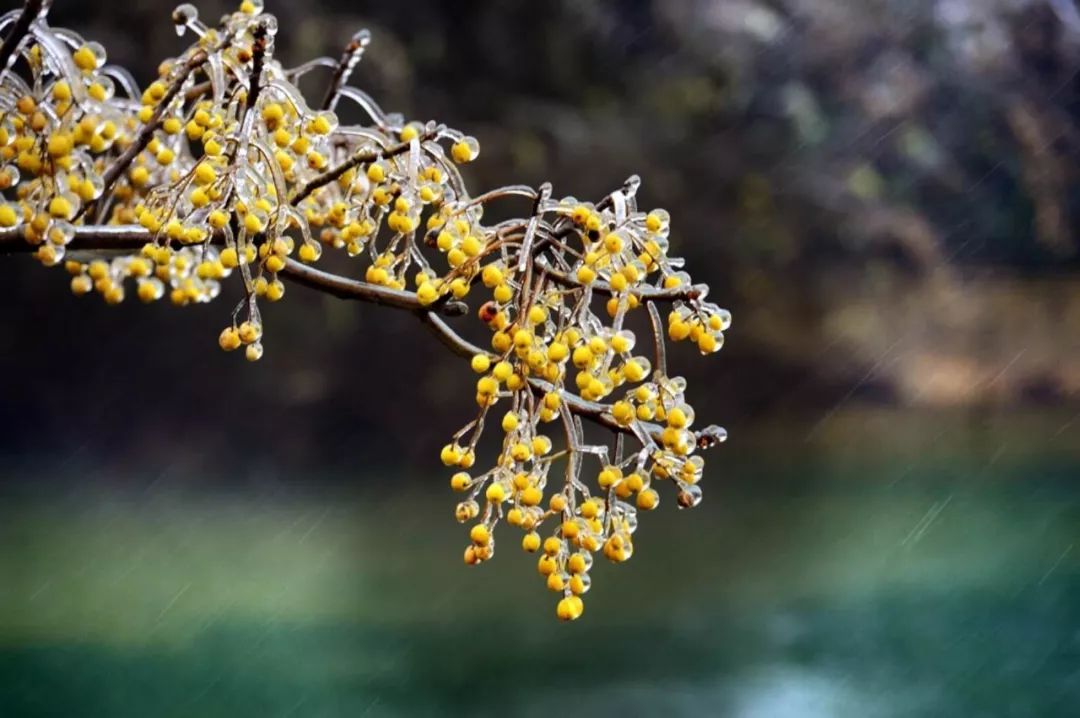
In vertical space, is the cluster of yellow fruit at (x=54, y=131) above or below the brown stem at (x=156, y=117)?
below

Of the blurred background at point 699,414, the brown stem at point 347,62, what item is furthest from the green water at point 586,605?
the brown stem at point 347,62

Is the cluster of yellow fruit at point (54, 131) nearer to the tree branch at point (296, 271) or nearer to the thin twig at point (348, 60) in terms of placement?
the tree branch at point (296, 271)

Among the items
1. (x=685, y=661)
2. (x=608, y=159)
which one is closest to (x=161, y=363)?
(x=608, y=159)

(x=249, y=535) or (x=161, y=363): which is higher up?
(x=161, y=363)

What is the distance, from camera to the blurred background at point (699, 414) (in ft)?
5.61

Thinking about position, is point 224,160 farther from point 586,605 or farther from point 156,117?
point 586,605

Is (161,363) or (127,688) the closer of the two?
(127,688)

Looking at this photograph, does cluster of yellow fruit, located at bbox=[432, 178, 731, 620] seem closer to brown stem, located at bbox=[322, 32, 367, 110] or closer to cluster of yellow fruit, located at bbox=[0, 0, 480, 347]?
cluster of yellow fruit, located at bbox=[0, 0, 480, 347]

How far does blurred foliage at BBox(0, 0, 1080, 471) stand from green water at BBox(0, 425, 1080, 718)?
15 centimetres

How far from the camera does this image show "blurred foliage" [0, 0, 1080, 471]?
69.4 inches

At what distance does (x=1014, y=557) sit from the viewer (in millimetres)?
1692

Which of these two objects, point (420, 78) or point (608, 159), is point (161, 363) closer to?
point (420, 78)

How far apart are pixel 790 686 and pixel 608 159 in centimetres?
96

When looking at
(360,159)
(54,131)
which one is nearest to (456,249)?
(360,159)
